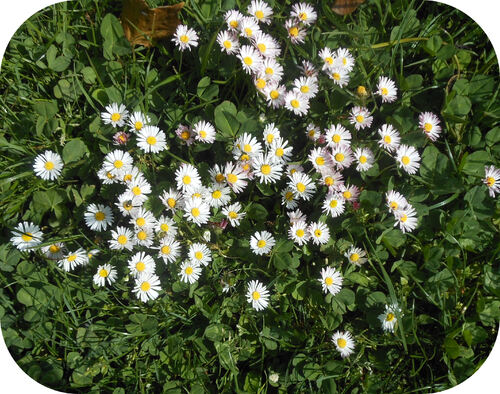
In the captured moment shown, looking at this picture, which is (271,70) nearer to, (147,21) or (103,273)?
(147,21)

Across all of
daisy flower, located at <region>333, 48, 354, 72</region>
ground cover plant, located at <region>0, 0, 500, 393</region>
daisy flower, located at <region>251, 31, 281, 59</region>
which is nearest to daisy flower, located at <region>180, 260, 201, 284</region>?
ground cover plant, located at <region>0, 0, 500, 393</region>

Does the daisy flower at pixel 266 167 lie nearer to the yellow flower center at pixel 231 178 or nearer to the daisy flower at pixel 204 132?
the yellow flower center at pixel 231 178

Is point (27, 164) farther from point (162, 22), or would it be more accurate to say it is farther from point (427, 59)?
point (427, 59)

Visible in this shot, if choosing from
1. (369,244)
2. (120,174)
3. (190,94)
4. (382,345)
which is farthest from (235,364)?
(190,94)

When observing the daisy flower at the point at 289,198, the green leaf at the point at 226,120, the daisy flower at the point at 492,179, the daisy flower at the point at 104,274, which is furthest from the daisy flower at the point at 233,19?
the daisy flower at the point at 492,179

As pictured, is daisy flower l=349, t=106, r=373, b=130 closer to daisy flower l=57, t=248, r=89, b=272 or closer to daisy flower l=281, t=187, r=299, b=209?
daisy flower l=281, t=187, r=299, b=209

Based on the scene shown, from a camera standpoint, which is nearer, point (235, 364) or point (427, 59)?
point (235, 364)
